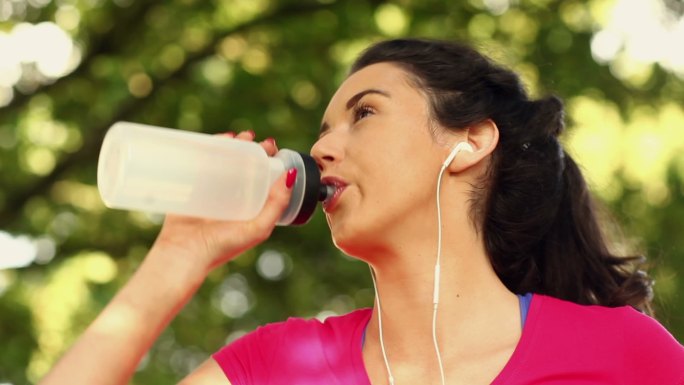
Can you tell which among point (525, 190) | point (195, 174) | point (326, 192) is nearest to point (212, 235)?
point (195, 174)

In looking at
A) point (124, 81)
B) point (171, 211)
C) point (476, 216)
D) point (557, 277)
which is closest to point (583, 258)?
point (557, 277)

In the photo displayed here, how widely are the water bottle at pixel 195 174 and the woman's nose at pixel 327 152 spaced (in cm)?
9

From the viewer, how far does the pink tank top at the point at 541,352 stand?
104 inches

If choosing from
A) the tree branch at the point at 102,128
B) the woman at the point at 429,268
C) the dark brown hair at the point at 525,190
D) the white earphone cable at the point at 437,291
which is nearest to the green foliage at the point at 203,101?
the tree branch at the point at 102,128

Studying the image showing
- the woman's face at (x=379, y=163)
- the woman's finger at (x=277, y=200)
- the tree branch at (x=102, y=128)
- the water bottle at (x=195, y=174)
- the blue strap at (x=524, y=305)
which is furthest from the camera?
the tree branch at (x=102, y=128)

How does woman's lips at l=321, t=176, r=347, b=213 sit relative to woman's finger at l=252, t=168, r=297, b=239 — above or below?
below

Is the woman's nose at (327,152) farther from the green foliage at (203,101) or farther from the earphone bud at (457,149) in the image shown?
the green foliage at (203,101)

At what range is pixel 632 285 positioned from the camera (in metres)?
3.11

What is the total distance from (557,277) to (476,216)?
0.36 metres

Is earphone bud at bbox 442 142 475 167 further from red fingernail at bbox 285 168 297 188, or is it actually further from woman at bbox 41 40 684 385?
red fingernail at bbox 285 168 297 188

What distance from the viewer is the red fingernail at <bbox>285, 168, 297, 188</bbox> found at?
2619 mm

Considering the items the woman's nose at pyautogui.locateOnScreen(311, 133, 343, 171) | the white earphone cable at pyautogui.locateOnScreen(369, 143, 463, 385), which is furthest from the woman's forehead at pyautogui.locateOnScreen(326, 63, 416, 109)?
the white earphone cable at pyautogui.locateOnScreen(369, 143, 463, 385)

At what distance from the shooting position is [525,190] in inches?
122

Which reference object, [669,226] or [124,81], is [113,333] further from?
[669,226]
